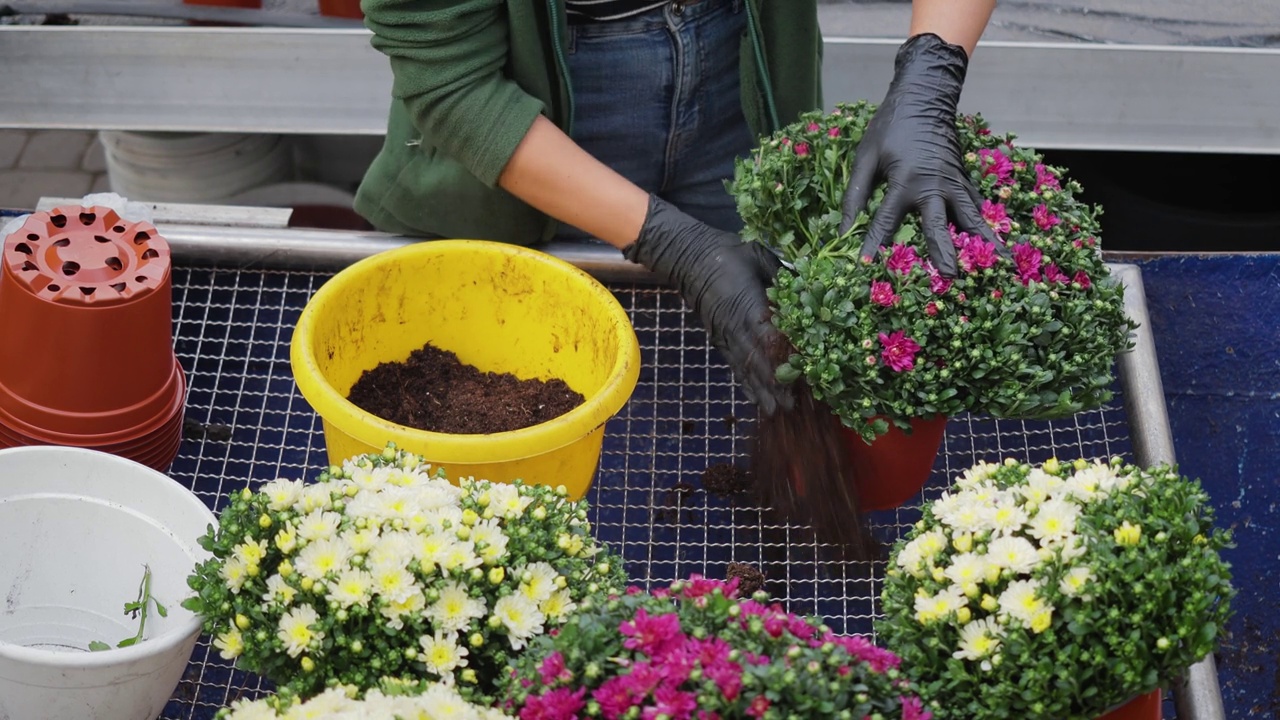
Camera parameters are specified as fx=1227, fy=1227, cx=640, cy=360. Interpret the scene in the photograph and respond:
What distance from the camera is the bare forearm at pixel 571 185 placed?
1889 millimetres

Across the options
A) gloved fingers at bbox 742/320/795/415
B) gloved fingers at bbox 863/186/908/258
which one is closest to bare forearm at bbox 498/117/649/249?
gloved fingers at bbox 742/320/795/415

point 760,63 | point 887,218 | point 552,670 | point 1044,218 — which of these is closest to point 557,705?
point 552,670

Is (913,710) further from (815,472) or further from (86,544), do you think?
(86,544)

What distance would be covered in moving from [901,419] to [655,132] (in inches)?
29.4

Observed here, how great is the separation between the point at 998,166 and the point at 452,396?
2.84ft

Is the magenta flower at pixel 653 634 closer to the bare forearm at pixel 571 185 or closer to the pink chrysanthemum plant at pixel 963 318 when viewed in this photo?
the pink chrysanthemum plant at pixel 963 318

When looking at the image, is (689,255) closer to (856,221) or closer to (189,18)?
(856,221)

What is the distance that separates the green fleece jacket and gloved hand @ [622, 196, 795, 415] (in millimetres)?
242

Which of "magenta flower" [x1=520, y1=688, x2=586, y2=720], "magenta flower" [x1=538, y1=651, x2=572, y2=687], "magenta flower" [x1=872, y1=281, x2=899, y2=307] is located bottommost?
"magenta flower" [x1=520, y1=688, x2=586, y2=720]

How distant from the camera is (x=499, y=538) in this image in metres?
1.25

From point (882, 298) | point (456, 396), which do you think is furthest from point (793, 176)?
point (456, 396)

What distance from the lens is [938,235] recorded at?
1588 millimetres

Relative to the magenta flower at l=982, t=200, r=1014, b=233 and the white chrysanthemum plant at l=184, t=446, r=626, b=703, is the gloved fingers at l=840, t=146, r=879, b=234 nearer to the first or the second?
the magenta flower at l=982, t=200, r=1014, b=233

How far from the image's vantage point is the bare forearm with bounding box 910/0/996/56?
6.21ft
